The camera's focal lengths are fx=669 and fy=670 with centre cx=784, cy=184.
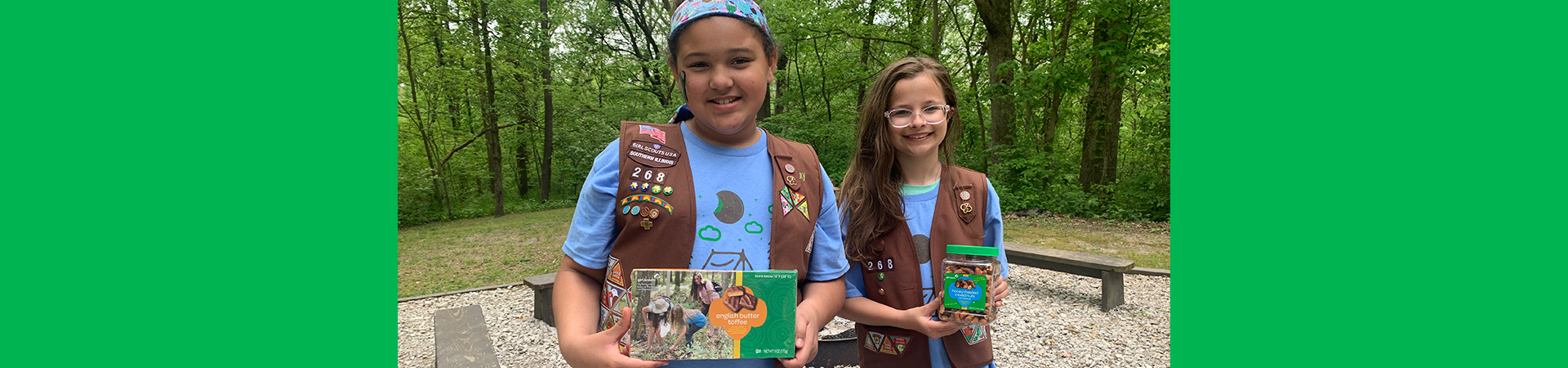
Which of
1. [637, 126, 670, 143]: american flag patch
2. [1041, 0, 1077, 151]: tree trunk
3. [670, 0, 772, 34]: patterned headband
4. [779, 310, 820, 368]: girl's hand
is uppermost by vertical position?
[1041, 0, 1077, 151]: tree trunk

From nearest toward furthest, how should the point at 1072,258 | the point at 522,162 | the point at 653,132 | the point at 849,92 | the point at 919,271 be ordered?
the point at 653,132 → the point at 919,271 → the point at 1072,258 → the point at 849,92 → the point at 522,162

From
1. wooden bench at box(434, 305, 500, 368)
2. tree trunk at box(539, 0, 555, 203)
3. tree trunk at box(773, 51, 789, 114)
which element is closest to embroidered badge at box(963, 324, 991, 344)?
wooden bench at box(434, 305, 500, 368)

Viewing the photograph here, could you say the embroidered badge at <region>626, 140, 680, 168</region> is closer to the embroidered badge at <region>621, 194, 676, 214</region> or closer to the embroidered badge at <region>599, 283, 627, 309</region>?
the embroidered badge at <region>621, 194, 676, 214</region>

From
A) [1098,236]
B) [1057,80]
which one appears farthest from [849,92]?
[1098,236]

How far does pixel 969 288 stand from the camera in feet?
5.79

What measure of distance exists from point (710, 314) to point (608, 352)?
0.21 m

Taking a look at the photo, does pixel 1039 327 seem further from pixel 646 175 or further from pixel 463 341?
pixel 646 175

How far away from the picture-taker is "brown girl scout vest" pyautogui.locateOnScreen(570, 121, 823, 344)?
54.4 inches

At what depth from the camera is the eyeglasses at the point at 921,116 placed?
2094 mm

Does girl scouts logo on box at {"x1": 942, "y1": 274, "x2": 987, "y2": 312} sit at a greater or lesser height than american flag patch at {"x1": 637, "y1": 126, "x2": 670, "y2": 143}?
lesser

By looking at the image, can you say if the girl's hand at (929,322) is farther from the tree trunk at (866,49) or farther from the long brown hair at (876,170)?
the tree trunk at (866,49)

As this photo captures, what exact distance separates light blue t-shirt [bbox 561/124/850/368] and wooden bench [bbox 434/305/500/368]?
2.29 meters

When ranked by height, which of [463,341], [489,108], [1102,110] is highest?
[489,108]

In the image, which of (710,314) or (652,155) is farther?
(652,155)
